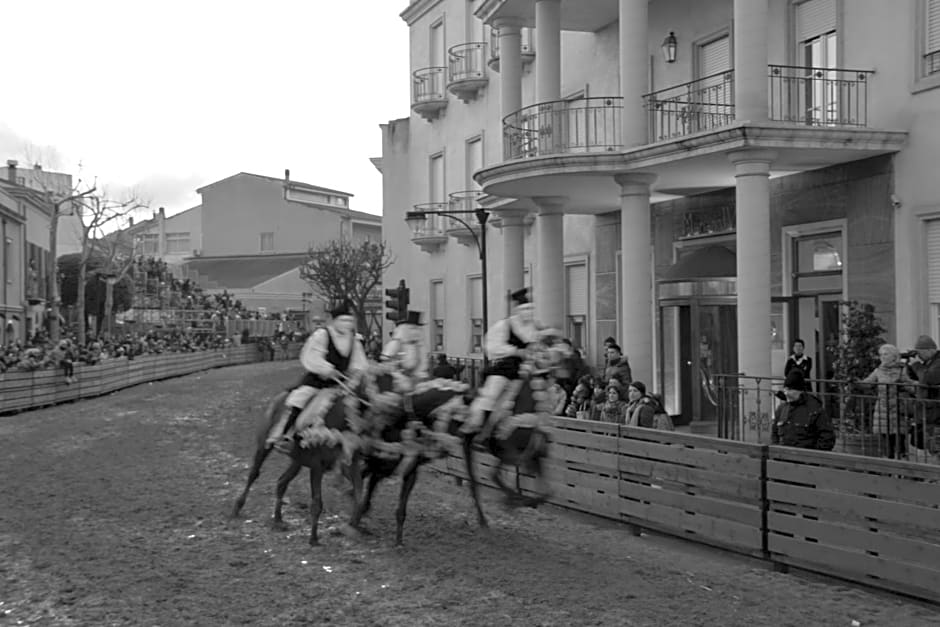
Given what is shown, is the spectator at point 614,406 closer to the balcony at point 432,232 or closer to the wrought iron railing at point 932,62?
A: the wrought iron railing at point 932,62

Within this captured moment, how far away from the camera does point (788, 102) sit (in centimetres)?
1875

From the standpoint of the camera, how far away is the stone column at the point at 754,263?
17.5 metres

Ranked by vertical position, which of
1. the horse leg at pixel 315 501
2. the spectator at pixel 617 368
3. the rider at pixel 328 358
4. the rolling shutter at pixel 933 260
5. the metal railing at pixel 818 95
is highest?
the metal railing at pixel 818 95

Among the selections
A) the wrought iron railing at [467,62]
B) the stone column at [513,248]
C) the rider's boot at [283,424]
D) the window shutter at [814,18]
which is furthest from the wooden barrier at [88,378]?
the window shutter at [814,18]

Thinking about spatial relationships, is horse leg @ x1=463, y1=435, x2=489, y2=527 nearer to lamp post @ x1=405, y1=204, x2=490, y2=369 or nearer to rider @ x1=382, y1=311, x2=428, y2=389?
rider @ x1=382, y1=311, x2=428, y2=389

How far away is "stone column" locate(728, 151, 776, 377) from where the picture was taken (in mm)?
17500

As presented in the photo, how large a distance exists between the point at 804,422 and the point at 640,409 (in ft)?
8.87

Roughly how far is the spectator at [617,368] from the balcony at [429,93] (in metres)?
19.8

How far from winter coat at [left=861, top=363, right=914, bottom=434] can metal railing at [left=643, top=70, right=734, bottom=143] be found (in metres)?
7.25

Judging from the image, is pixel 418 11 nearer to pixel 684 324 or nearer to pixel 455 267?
pixel 455 267

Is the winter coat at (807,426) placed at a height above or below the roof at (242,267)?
below

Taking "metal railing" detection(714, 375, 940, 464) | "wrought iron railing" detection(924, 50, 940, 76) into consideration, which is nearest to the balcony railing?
"wrought iron railing" detection(924, 50, 940, 76)

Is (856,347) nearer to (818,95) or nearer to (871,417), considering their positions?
(871,417)

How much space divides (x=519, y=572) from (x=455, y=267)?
87.3ft
